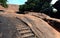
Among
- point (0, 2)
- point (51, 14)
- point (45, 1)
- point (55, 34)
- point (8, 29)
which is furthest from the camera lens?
point (0, 2)

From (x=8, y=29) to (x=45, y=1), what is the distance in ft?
62.3

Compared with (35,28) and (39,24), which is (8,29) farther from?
(39,24)

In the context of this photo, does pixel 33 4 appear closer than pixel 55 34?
No

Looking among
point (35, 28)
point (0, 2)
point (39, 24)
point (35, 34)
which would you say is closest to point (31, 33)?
A: point (35, 34)

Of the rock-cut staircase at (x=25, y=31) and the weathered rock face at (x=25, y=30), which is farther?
the rock-cut staircase at (x=25, y=31)

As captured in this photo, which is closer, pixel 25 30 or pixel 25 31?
pixel 25 31

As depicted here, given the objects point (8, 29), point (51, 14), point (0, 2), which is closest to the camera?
point (8, 29)

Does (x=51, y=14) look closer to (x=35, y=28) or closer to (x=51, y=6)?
(x=51, y=6)

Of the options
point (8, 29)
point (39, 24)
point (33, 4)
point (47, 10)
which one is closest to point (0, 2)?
point (33, 4)

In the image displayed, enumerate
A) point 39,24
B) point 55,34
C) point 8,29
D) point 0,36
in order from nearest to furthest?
point 0,36
point 8,29
point 55,34
point 39,24

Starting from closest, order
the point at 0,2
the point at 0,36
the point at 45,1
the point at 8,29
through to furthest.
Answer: the point at 0,36, the point at 8,29, the point at 45,1, the point at 0,2

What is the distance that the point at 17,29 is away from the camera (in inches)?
595

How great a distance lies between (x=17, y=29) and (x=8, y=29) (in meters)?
0.85

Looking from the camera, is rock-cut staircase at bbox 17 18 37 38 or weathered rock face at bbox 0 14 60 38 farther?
rock-cut staircase at bbox 17 18 37 38
